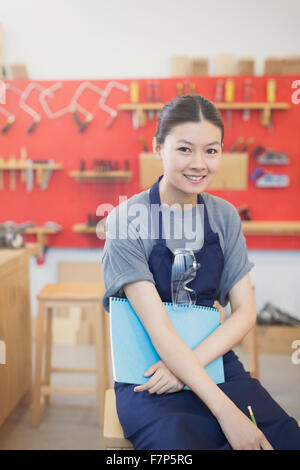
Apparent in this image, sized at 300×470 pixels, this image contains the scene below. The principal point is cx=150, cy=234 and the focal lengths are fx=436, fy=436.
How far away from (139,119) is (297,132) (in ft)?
4.10

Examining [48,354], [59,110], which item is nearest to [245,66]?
[59,110]

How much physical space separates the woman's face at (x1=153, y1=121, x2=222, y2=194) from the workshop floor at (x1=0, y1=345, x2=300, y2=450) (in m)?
0.85

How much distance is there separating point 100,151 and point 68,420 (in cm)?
209

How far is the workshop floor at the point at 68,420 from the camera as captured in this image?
78.4 inches

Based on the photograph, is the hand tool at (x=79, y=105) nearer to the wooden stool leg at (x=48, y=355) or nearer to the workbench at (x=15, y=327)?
the workbench at (x=15, y=327)

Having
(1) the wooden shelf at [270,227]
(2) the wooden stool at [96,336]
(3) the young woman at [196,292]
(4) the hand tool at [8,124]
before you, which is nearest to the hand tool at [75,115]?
(4) the hand tool at [8,124]

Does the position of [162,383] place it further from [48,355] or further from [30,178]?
[30,178]

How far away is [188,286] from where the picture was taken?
1148 millimetres

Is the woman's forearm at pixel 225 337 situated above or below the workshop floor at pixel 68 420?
above

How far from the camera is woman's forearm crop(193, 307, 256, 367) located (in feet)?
3.63

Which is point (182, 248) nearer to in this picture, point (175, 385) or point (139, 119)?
point (175, 385)

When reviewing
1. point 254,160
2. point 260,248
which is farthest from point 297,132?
point 260,248

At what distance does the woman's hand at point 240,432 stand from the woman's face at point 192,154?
53 cm

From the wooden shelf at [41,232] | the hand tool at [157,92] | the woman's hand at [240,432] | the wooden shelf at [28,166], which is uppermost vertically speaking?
the hand tool at [157,92]
